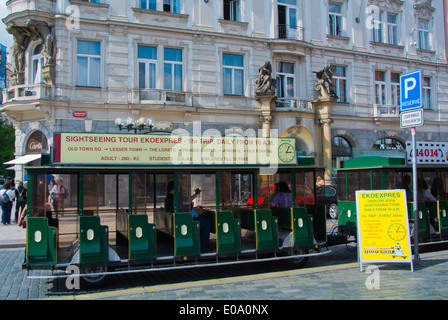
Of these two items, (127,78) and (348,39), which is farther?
(348,39)

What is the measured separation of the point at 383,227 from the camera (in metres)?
8.45

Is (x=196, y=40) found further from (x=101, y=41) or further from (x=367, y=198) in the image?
(x=367, y=198)

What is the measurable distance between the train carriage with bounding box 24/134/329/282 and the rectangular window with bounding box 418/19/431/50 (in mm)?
24841

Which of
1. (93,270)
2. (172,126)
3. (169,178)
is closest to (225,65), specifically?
(172,126)

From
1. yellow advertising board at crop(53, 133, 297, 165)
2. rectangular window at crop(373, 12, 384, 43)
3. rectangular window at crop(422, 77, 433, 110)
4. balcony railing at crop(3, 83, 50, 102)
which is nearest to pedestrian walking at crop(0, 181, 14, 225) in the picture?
balcony railing at crop(3, 83, 50, 102)

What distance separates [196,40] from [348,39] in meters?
10.4

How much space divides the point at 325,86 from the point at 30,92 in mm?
16179

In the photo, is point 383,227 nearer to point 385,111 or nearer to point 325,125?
point 325,125

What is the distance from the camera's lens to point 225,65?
2341cm

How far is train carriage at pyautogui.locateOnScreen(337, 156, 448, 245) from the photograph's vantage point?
35.0ft

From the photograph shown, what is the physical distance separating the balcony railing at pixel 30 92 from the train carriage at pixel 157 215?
13.2 meters

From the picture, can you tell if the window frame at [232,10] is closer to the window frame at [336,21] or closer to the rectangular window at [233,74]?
the rectangular window at [233,74]

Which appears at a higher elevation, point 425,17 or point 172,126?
point 425,17

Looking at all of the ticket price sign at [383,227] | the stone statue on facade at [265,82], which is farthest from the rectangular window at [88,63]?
the ticket price sign at [383,227]
